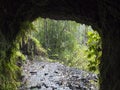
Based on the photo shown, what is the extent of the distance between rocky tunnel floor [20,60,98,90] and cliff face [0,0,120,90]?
273cm

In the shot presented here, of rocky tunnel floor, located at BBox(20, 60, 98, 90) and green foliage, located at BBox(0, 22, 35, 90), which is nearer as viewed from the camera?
green foliage, located at BBox(0, 22, 35, 90)

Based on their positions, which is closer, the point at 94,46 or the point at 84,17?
the point at 84,17

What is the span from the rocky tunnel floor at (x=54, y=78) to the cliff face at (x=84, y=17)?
8.94 ft

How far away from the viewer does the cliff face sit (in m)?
4.09

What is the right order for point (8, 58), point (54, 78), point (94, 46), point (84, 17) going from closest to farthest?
point (84, 17)
point (8, 58)
point (94, 46)
point (54, 78)

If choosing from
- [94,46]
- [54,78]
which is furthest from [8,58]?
[54,78]

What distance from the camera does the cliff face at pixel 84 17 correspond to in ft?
13.4

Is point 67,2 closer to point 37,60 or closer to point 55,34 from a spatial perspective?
point 37,60

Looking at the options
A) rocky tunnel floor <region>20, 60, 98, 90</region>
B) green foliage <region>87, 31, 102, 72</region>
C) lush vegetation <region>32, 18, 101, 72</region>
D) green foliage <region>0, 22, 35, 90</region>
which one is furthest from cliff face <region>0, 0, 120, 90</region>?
lush vegetation <region>32, 18, 101, 72</region>

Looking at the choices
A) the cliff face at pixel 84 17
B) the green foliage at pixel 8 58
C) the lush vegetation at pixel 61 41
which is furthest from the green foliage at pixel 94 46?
the lush vegetation at pixel 61 41

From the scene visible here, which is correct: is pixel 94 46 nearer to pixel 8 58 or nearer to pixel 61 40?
pixel 8 58

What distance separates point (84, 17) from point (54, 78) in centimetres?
527

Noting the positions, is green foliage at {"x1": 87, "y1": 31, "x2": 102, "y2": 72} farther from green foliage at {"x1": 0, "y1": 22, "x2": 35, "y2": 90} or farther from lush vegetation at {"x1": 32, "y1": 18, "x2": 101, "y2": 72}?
lush vegetation at {"x1": 32, "y1": 18, "x2": 101, "y2": 72}

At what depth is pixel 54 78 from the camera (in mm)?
10039
